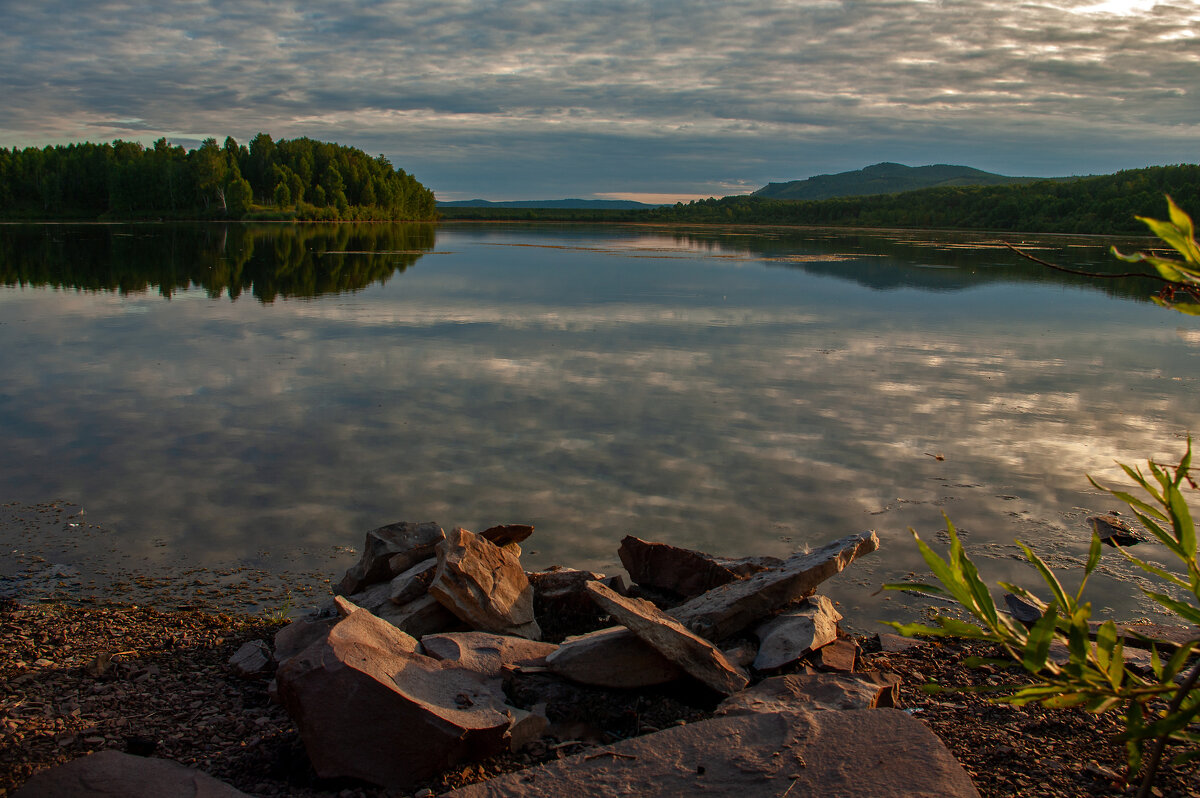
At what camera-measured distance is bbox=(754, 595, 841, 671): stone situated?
431 centimetres

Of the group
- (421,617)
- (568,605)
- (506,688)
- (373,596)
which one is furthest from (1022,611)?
(373,596)

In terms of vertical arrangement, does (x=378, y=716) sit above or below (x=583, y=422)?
below

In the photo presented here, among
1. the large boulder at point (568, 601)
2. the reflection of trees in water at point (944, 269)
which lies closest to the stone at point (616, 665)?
the large boulder at point (568, 601)

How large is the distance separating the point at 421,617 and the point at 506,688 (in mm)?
895

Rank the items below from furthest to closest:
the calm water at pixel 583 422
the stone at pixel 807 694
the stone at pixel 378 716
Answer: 1. the calm water at pixel 583 422
2. the stone at pixel 807 694
3. the stone at pixel 378 716

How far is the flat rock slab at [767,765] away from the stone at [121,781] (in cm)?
100

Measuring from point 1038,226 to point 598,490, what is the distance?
310 feet

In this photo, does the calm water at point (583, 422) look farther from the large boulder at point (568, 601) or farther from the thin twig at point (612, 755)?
the thin twig at point (612, 755)

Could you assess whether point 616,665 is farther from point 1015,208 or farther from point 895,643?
point 1015,208

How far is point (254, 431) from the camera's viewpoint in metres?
8.40

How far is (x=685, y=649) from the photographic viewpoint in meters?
4.13

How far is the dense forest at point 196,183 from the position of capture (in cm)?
9888

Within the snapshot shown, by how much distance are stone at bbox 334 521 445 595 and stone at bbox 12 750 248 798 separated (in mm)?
1937

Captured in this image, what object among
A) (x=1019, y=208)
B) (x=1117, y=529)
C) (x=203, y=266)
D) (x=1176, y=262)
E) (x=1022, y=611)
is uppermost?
(x=1019, y=208)
